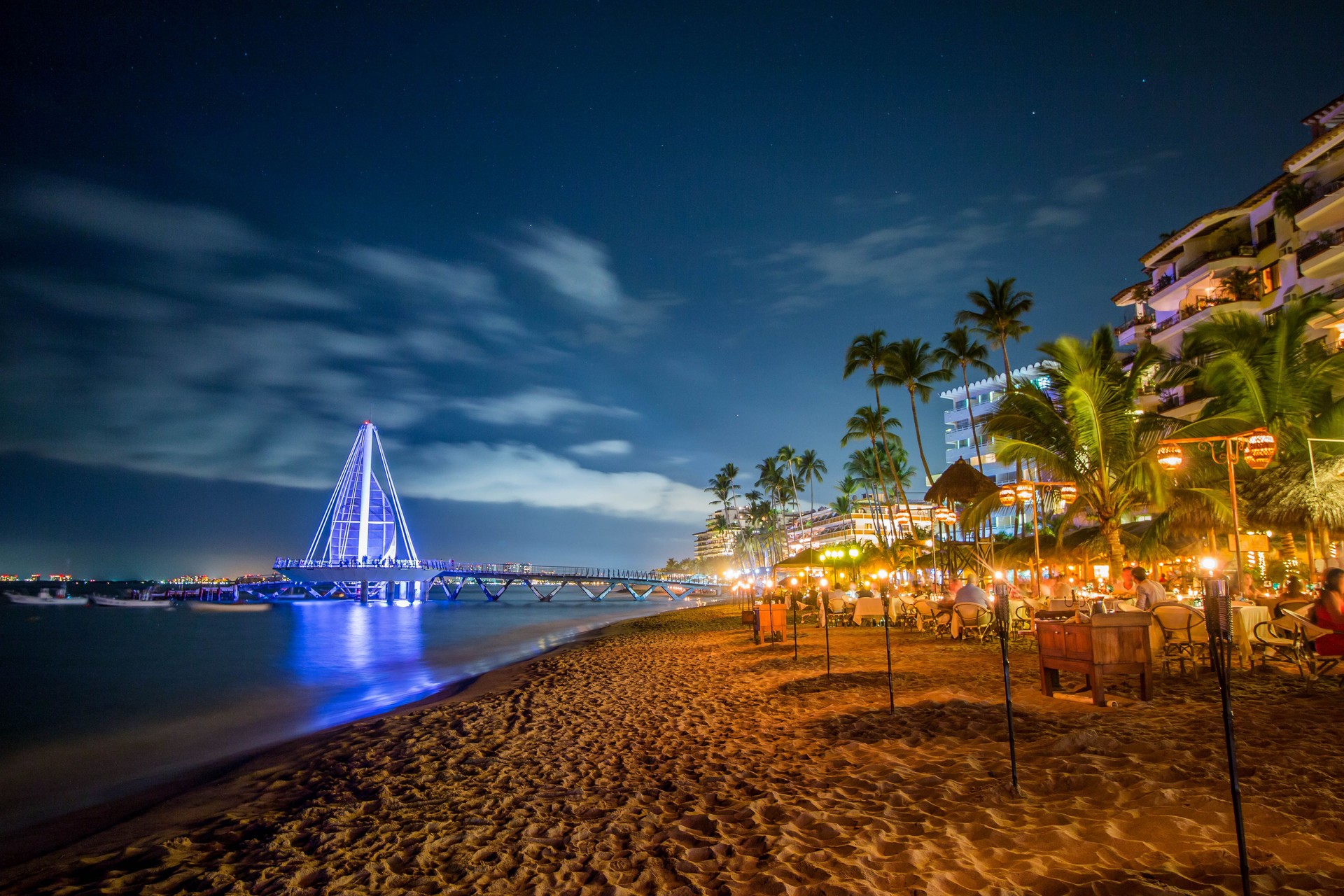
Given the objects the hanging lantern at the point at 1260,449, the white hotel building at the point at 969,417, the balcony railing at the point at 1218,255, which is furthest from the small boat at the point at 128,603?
the balcony railing at the point at 1218,255

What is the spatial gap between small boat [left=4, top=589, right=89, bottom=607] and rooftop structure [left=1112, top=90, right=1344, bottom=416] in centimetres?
14203

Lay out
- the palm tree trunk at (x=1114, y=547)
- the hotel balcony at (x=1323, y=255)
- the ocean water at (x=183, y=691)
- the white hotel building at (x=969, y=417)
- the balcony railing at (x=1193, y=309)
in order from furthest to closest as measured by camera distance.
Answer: the white hotel building at (x=969, y=417), the balcony railing at (x=1193, y=309), the hotel balcony at (x=1323, y=255), the palm tree trunk at (x=1114, y=547), the ocean water at (x=183, y=691)

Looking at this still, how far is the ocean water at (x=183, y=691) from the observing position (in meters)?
11.3

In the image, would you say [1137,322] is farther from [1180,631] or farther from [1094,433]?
Answer: [1180,631]

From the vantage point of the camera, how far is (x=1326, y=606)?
7004mm

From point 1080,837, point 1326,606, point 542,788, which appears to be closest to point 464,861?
point 542,788

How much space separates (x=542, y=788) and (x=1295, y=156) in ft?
108

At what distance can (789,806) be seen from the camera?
4746mm

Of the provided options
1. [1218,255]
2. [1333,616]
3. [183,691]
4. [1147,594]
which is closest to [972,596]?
[1147,594]

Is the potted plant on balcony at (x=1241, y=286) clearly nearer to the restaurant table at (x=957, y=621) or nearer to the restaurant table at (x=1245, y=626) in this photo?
the restaurant table at (x=957, y=621)

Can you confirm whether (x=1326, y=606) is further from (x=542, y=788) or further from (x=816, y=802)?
(x=542, y=788)

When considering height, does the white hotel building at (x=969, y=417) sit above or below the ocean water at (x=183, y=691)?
above

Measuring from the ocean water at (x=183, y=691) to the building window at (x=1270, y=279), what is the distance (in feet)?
107

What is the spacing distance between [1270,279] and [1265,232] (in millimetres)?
1943
